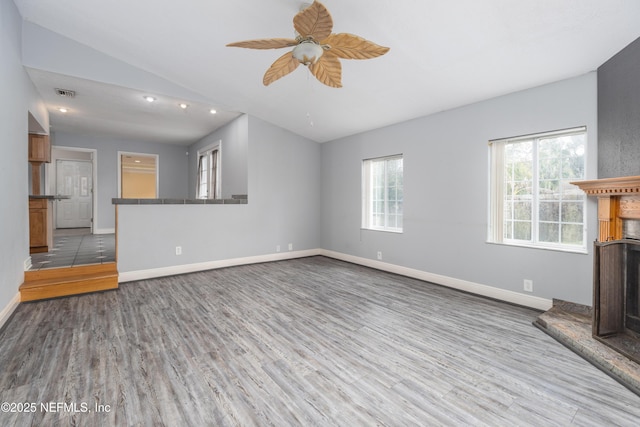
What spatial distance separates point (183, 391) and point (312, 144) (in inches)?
203

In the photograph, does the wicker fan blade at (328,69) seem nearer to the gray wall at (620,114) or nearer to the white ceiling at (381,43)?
the white ceiling at (381,43)

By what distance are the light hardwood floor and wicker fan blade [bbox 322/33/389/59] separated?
230 cm

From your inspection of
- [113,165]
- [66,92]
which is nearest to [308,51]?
[66,92]

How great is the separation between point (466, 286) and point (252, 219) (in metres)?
3.63

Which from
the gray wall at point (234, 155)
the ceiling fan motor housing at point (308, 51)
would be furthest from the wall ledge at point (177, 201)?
the ceiling fan motor housing at point (308, 51)

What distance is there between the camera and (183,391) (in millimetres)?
1823

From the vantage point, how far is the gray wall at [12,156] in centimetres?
280

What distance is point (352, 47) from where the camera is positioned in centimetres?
223

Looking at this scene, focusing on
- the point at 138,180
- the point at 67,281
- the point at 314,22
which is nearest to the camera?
the point at 314,22

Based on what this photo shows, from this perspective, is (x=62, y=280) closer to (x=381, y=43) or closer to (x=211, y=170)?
(x=211, y=170)

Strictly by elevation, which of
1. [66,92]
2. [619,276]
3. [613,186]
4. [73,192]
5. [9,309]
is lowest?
[9,309]

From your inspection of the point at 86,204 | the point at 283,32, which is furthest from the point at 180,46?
the point at 86,204

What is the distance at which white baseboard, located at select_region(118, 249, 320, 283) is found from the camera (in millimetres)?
4262

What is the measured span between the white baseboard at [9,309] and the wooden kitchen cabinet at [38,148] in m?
2.72
